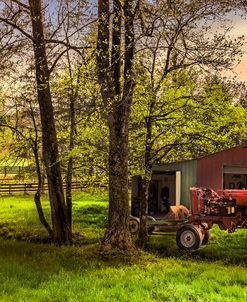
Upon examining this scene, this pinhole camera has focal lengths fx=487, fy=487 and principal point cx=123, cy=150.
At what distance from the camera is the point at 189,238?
16.4 meters

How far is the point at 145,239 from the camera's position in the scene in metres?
17.0

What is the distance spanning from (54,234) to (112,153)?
5.33 meters

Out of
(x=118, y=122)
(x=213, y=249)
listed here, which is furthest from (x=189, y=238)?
(x=118, y=122)

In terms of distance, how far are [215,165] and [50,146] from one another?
9.02 metres

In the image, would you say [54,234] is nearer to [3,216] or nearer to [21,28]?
[21,28]

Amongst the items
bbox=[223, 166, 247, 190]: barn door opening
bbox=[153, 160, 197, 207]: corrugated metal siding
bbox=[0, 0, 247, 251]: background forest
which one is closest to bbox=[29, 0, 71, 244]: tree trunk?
bbox=[0, 0, 247, 251]: background forest

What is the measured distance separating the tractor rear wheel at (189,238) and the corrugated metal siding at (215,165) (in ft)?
22.8

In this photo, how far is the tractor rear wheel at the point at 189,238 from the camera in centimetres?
1625

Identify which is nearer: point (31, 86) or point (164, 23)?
point (164, 23)

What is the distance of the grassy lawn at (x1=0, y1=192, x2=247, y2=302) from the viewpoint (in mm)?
8484

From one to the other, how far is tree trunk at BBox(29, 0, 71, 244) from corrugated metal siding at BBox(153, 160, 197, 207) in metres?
7.29

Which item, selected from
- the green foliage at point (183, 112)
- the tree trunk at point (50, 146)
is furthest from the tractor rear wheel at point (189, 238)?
the tree trunk at point (50, 146)

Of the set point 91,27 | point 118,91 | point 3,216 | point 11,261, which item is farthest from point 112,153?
point 3,216

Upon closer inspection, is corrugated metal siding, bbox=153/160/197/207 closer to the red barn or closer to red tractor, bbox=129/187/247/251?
the red barn
